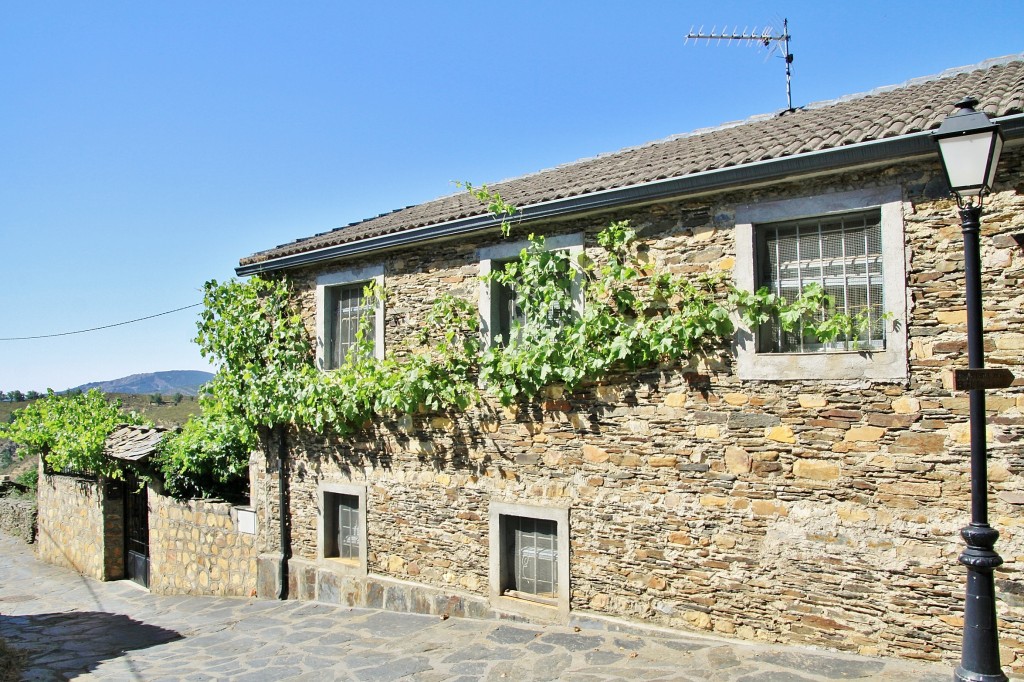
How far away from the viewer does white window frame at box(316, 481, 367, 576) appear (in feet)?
30.7

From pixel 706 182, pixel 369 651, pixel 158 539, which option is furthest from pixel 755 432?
pixel 158 539

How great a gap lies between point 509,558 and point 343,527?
9.46ft

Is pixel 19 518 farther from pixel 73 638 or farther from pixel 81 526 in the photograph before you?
pixel 73 638

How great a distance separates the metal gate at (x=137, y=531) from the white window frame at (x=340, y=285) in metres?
5.87

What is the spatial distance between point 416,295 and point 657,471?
368 cm

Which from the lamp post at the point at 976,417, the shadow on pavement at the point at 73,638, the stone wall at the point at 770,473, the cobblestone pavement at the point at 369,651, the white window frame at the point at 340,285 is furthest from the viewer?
the white window frame at the point at 340,285

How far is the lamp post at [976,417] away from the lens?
160 inches

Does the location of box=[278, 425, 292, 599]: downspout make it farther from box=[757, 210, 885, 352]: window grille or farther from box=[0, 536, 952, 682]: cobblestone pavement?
box=[757, 210, 885, 352]: window grille

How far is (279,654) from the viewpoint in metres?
7.79

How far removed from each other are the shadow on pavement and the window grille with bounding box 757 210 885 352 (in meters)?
7.25

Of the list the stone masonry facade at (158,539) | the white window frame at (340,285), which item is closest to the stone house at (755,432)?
the white window frame at (340,285)

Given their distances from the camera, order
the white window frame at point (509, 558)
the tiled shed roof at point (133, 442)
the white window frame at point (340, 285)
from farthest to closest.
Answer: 1. the tiled shed roof at point (133, 442)
2. the white window frame at point (340, 285)
3. the white window frame at point (509, 558)

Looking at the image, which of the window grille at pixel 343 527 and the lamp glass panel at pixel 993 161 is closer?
the lamp glass panel at pixel 993 161

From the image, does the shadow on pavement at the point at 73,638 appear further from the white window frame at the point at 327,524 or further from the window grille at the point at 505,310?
the window grille at the point at 505,310
